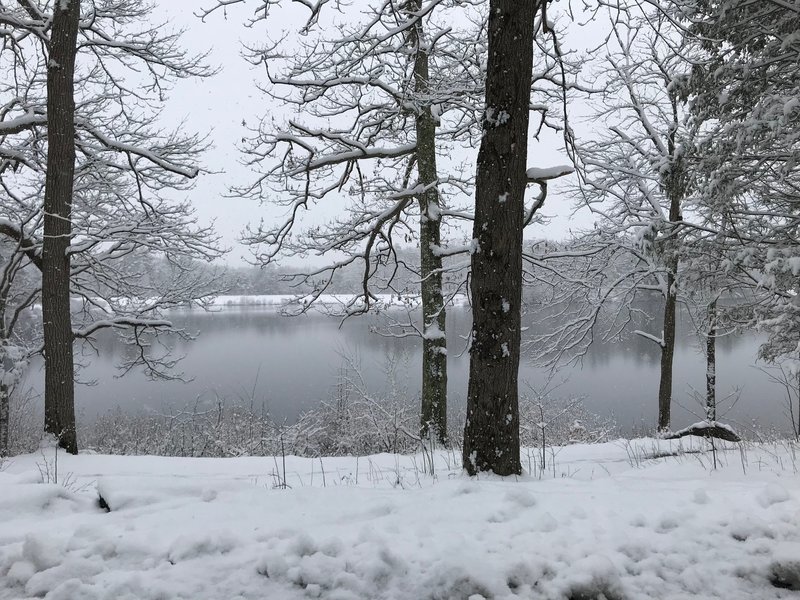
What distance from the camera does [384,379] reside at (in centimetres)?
1991

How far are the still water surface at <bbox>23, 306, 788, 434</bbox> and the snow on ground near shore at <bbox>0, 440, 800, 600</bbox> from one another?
11.0 metres

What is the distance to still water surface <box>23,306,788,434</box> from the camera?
16953mm

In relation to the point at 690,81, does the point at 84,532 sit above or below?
below

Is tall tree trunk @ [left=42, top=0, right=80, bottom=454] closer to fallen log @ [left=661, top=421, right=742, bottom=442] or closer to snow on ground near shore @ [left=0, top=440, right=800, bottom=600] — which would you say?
snow on ground near shore @ [left=0, top=440, right=800, bottom=600]

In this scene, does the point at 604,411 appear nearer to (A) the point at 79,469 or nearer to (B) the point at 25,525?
(A) the point at 79,469

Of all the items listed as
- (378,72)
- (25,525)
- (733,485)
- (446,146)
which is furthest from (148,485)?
(446,146)

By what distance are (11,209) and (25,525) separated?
9521mm

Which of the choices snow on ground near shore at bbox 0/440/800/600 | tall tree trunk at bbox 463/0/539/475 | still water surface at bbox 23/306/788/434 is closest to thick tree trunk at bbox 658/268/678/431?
still water surface at bbox 23/306/788/434

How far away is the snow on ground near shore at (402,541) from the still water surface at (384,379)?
11.0 meters

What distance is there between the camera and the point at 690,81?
7.28 m

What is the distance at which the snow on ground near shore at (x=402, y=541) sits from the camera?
2.20 m

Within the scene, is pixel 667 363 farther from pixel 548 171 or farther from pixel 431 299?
pixel 548 171

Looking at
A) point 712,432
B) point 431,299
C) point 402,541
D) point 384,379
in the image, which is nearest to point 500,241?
point 402,541

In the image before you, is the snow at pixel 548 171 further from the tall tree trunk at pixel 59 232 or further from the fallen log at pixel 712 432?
the tall tree trunk at pixel 59 232
